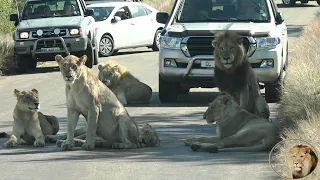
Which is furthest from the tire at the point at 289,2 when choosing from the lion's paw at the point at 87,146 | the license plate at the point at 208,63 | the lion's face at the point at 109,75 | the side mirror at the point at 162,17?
the lion's paw at the point at 87,146

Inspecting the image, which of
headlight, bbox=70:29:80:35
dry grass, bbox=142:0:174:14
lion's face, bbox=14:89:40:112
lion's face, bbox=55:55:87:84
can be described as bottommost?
dry grass, bbox=142:0:174:14

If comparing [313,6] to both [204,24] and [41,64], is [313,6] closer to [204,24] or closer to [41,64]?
[41,64]

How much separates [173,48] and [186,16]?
93 cm

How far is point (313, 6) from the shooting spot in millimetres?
52219

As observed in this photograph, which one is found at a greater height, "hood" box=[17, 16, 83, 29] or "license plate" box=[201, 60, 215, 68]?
"license plate" box=[201, 60, 215, 68]

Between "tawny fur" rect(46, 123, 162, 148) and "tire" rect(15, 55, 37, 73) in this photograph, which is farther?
"tire" rect(15, 55, 37, 73)

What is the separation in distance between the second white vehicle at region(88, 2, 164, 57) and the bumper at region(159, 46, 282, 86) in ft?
33.4

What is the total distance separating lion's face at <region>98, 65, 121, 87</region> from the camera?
17.4 metres

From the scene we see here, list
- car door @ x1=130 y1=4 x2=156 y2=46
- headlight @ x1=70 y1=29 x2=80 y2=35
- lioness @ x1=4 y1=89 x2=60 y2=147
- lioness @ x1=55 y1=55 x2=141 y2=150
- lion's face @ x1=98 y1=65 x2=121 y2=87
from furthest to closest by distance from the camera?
car door @ x1=130 y1=4 x2=156 y2=46 < headlight @ x1=70 y1=29 x2=80 y2=35 < lion's face @ x1=98 y1=65 x2=121 y2=87 < lioness @ x1=4 y1=89 x2=60 y2=147 < lioness @ x1=55 y1=55 x2=141 y2=150

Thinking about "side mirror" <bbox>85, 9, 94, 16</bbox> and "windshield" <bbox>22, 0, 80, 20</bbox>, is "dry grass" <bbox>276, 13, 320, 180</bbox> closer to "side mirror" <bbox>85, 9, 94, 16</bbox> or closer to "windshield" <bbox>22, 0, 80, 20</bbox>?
"side mirror" <bbox>85, 9, 94, 16</bbox>

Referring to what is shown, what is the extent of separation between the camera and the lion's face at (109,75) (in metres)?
17.4

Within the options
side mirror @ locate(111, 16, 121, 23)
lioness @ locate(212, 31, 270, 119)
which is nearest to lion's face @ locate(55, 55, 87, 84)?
lioness @ locate(212, 31, 270, 119)

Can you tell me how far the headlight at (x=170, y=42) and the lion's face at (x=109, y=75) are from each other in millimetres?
981

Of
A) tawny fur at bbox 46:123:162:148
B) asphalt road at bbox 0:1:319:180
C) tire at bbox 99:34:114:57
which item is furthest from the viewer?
tire at bbox 99:34:114:57
